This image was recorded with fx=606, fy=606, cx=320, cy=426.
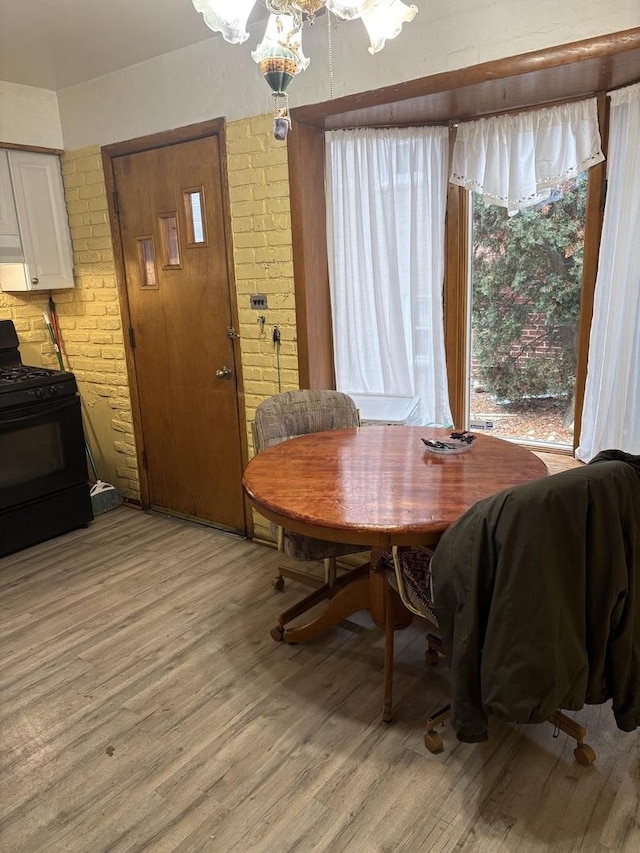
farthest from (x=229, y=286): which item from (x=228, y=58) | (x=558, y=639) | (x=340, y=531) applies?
(x=558, y=639)

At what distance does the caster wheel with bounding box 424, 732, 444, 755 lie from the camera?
1894 millimetres

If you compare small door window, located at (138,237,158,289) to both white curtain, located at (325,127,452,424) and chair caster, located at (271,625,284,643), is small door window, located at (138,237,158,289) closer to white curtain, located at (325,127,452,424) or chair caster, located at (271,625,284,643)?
white curtain, located at (325,127,452,424)

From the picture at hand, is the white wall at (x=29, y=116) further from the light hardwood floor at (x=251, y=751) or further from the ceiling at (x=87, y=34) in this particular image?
the light hardwood floor at (x=251, y=751)

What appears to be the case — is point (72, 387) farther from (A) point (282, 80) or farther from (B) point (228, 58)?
(A) point (282, 80)

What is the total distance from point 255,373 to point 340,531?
63.8 inches

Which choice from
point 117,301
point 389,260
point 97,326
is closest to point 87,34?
point 117,301

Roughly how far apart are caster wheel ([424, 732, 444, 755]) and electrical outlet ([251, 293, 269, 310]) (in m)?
2.06

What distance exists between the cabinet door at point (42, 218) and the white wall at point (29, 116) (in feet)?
0.27

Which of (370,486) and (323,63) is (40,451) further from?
(323,63)

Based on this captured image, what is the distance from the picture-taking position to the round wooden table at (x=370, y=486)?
5.73 feet

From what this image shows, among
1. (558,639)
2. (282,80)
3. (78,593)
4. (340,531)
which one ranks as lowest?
(78,593)

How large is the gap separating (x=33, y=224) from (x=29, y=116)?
1.98 ft

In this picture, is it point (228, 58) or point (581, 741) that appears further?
point (228, 58)

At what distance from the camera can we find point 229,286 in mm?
3184
